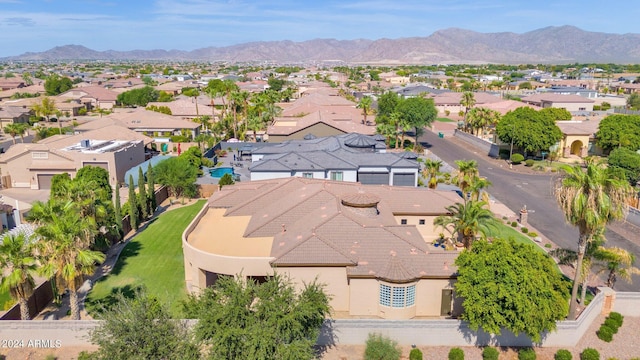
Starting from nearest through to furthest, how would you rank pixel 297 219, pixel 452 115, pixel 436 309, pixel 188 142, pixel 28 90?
1. pixel 436 309
2. pixel 297 219
3. pixel 188 142
4. pixel 452 115
5. pixel 28 90

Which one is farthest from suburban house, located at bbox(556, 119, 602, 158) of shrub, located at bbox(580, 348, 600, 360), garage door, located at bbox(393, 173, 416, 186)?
shrub, located at bbox(580, 348, 600, 360)

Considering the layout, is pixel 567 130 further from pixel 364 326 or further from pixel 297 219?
pixel 364 326

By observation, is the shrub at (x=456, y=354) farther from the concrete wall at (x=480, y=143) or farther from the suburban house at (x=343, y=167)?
the concrete wall at (x=480, y=143)

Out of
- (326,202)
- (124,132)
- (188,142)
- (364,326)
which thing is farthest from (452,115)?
(364,326)

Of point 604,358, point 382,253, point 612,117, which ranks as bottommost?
point 604,358

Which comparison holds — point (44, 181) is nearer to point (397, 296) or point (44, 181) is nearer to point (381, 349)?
point (397, 296)

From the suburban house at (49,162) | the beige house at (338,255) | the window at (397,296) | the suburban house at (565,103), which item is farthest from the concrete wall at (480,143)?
the suburban house at (49,162)
